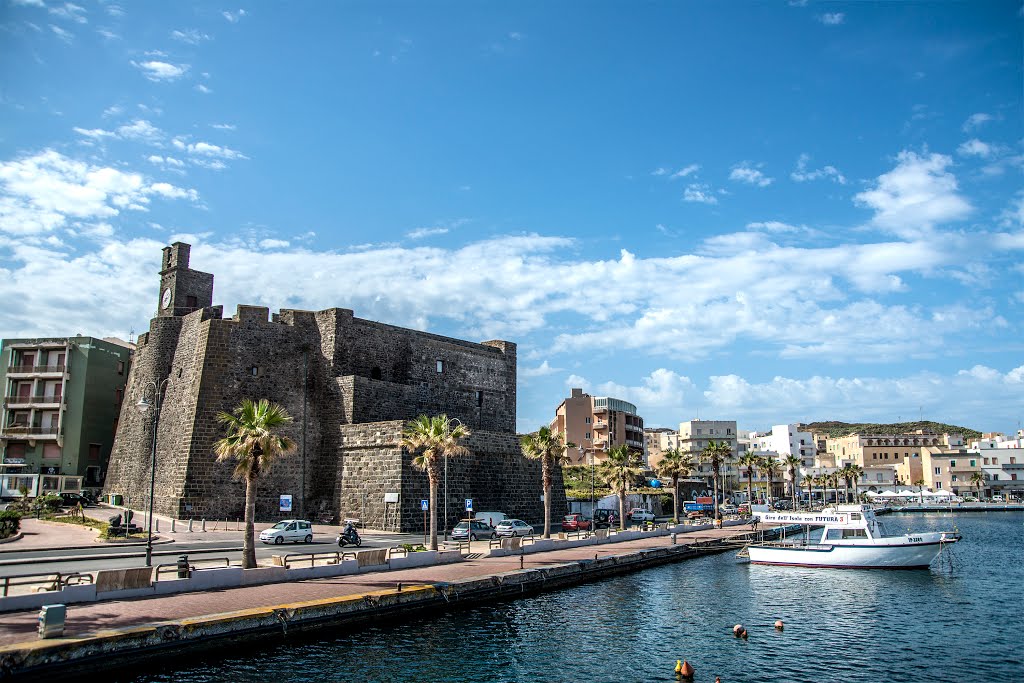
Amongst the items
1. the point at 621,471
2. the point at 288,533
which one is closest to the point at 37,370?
the point at 288,533

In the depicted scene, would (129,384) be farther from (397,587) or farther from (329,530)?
(397,587)

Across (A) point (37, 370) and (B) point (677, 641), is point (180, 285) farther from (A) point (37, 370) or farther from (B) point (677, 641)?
(B) point (677, 641)

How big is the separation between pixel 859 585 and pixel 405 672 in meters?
25.5

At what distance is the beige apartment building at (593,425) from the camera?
10294 cm

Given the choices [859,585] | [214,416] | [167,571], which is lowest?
[859,585]

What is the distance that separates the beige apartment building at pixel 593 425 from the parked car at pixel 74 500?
206ft

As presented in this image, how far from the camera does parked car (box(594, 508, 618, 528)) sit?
185 ft

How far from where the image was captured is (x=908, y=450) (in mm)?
131250

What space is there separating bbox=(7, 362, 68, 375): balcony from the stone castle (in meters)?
13.1

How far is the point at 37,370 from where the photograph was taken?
64.2m

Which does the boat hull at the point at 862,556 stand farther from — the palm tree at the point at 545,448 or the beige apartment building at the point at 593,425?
the beige apartment building at the point at 593,425

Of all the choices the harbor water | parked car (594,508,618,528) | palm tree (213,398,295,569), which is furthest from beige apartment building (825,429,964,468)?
palm tree (213,398,295,569)

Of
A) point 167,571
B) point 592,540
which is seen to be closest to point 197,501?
point 167,571

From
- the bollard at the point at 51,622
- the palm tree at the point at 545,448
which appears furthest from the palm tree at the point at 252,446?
the palm tree at the point at 545,448
